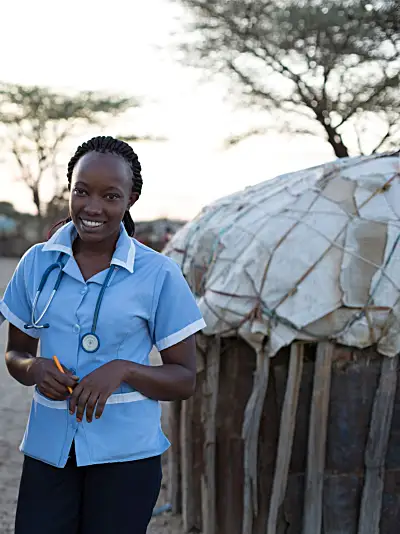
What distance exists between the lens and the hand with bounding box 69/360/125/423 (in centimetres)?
152

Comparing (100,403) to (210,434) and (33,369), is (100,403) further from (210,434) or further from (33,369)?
(210,434)

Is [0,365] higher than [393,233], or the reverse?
[393,233]

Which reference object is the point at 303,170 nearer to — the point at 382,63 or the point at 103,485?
the point at 103,485

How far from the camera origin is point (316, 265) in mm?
3162

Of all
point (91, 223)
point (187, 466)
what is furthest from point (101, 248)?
point (187, 466)

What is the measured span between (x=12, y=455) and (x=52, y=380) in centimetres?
390

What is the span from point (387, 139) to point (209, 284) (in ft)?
26.4

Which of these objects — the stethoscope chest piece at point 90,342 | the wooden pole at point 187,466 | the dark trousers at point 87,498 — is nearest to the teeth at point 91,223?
the stethoscope chest piece at point 90,342

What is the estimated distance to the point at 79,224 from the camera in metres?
1.66

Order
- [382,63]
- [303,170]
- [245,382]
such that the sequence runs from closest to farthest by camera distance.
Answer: [245,382] < [303,170] < [382,63]

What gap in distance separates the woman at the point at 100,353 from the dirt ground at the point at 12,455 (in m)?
2.45

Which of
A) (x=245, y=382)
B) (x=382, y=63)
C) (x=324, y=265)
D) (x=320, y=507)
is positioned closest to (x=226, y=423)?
(x=245, y=382)

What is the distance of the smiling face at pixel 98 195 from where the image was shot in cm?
164

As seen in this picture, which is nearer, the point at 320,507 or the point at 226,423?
the point at 320,507
